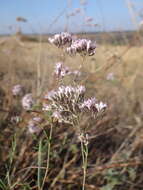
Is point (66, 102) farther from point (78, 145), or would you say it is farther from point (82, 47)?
point (78, 145)

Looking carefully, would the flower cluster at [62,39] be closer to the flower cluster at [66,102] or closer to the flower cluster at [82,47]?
the flower cluster at [82,47]

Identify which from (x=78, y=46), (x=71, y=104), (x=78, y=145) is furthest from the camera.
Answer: (x=78, y=145)

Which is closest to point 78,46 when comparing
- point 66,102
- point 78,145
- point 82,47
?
point 82,47

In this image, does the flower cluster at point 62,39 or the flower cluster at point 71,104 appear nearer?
the flower cluster at point 71,104

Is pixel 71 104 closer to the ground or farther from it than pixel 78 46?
closer to the ground

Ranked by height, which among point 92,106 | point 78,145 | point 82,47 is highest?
point 82,47

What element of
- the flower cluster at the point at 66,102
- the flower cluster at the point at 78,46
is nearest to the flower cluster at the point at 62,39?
the flower cluster at the point at 78,46

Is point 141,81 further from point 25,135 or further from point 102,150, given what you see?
point 25,135
